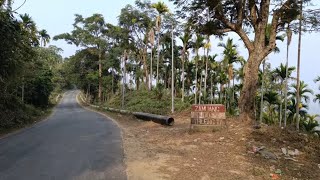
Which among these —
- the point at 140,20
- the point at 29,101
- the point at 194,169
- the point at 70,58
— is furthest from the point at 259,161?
the point at 70,58

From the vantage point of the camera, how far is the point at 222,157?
38.2 ft

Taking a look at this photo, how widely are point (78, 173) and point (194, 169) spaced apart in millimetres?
2992

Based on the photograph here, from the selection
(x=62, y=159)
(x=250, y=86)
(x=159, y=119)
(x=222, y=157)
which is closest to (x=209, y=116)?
(x=250, y=86)

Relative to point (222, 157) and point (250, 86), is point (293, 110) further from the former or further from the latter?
point (222, 157)

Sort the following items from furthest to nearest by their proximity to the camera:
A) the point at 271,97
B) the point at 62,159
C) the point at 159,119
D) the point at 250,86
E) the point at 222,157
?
1. the point at 271,97
2. the point at 159,119
3. the point at 250,86
4. the point at 62,159
5. the point at 222,157

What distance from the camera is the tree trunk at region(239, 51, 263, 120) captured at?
53.5ft

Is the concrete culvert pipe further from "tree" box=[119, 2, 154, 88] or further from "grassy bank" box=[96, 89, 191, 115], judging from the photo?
"tree" box=[119, 2, 154, 88]

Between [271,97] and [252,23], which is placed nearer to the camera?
[252,23]

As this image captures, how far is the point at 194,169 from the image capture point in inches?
406

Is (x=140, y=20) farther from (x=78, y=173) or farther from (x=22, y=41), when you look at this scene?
(x=78, y=173)

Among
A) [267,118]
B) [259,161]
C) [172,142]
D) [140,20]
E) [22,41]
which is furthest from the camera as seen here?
[140,20]

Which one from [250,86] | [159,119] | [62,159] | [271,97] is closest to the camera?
[62,159]

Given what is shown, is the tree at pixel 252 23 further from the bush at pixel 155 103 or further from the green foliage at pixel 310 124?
the green foliage at pixel 310 124

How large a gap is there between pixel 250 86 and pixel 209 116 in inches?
86.4
